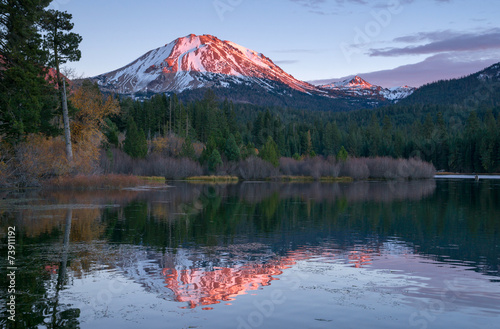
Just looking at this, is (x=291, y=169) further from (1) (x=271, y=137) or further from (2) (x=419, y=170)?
(2) (x=419, y=170)

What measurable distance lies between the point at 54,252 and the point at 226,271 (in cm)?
688

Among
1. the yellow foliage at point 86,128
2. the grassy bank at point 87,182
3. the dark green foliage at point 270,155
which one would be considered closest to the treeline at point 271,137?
the dark green foliage at point 270,155

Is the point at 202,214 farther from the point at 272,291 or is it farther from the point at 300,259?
the point at 272,291

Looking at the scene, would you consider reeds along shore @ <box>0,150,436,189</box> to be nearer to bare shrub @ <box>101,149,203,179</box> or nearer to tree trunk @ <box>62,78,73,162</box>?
bare shrub @ <box>101,149,203,179</box>

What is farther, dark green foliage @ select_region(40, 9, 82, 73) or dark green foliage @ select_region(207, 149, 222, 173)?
dark green foliage @ select_region(207, 149, 222, 173)

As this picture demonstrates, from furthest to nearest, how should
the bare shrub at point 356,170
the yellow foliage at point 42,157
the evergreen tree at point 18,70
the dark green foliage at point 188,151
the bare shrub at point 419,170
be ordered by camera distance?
the bare shrub at point 419,170 → the bare shrub at point 356,170 → the dark green foliage at point 188,151 → the yellow foliage at point 42,157 → the evergreen tree at point 18,70

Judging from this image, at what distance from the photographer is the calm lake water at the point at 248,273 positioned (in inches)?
425

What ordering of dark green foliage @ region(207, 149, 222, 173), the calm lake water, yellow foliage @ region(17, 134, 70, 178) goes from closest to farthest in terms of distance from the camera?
1. the calm lake water
2. yellow foliage @ region(17, 134, 70, 178)
3. dark green foliage @ region(207, 149, 222, 173)

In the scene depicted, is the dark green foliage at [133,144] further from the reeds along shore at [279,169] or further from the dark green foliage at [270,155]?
the dark green foliage at [270,155]

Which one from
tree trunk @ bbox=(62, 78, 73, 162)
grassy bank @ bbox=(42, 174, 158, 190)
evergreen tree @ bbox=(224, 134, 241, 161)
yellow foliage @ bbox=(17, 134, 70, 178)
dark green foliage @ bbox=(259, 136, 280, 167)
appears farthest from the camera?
evergreen tree @ bbox=(224, 134, 241, 161)

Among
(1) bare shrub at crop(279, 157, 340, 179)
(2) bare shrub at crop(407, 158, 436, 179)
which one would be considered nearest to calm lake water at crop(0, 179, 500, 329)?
(1) bare shrub at crop(279, 157, 340, 179)

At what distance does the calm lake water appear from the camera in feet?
35.4

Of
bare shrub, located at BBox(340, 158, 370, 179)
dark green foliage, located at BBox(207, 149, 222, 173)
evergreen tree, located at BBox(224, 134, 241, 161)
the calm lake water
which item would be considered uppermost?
evergreen tree, located at BBox(224, 134, 241, 161)

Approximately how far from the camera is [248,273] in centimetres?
1491
